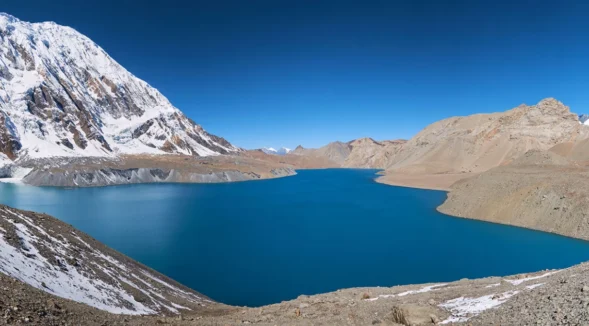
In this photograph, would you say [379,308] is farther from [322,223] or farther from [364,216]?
[364,216]

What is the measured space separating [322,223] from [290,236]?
11880 mm

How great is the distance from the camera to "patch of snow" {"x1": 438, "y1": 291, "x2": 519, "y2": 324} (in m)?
12.2

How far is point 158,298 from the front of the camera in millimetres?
21172

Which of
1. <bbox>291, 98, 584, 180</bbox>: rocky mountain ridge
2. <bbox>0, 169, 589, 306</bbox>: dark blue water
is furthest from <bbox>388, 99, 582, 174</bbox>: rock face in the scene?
<bbox>0, 169, 589, 306</bbox>: dark blue water

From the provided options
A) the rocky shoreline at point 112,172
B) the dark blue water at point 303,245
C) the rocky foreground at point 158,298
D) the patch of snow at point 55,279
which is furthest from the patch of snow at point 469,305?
the rocky shoreline at point 112,172

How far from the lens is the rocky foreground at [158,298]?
35.4ft

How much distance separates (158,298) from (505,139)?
14908 cm

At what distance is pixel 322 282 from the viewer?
32625mm

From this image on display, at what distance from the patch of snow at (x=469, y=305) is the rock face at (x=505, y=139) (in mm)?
127481

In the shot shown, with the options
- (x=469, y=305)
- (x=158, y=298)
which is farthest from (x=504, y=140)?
(x=158, y=298)

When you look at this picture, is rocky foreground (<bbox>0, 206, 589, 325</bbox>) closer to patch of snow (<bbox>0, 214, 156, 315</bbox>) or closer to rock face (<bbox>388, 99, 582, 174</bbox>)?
patch of snow (<bbox>0, 214, 156, 315</bbox>)

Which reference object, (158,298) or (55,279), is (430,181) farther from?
(55,279)

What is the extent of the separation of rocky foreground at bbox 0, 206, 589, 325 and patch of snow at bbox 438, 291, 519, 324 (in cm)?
3

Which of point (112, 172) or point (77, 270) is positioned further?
point (112, 172)
